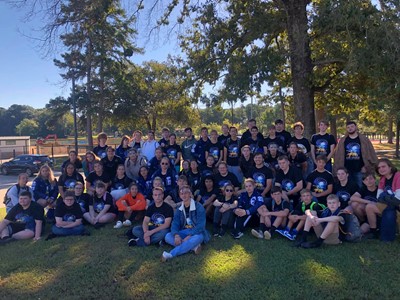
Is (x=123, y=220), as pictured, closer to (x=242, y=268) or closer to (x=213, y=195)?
(x=213, y=195)

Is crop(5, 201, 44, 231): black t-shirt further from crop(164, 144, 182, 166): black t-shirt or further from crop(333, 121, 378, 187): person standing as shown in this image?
crop(333, 121, 378, 187): person standing

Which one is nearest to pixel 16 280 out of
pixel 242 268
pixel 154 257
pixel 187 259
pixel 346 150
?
pixel 154 257

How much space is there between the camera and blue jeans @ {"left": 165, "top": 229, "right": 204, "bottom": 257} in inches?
216

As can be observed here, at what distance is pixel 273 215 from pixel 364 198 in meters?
1.60

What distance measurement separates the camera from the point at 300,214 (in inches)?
234

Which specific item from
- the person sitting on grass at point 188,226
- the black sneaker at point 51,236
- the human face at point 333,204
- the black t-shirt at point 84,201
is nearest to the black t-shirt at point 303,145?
the human face at point 333,204

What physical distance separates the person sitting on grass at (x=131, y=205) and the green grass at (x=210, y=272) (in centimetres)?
113

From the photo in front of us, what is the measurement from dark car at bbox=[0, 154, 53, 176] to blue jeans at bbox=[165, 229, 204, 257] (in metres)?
19.1

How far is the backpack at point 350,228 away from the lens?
564 centimetres

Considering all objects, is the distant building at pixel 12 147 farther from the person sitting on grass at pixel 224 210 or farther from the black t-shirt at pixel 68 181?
the person sitting on grass at pixel 224 210

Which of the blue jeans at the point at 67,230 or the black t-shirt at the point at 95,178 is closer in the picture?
the blue jeans at the point at 67,230

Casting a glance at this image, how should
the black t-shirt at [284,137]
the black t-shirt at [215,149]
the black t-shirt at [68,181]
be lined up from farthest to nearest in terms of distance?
1. the black t-shirt at [215,149]
2. the black t-shirt at [68,181]
3. the black t-shirt at [284,137]

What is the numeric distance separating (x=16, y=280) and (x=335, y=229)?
16.3ft

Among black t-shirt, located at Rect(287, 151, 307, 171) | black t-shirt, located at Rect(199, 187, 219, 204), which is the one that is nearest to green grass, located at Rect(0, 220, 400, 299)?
black t-shirt, located at Rect(199, 187, 219, 204)
